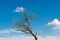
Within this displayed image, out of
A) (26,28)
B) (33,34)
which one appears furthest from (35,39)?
(26,28)

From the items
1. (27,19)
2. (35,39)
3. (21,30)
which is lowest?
(35,39)

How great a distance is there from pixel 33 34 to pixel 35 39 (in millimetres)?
1191

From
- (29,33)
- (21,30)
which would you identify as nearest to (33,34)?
(29,33)

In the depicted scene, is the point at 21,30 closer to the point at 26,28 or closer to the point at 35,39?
the point at 26,28

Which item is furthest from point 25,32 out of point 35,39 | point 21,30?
point 35,39

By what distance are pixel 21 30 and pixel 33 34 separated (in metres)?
2.58

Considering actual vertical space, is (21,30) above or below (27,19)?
below

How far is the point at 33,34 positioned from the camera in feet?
76.4

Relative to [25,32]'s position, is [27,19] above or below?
above

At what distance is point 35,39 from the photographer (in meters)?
23.8

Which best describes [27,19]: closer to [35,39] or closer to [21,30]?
[21,30]

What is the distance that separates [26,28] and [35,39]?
2672 millimetres

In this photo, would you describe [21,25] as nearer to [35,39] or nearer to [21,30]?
[21,30]

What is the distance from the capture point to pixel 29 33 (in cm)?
2364
